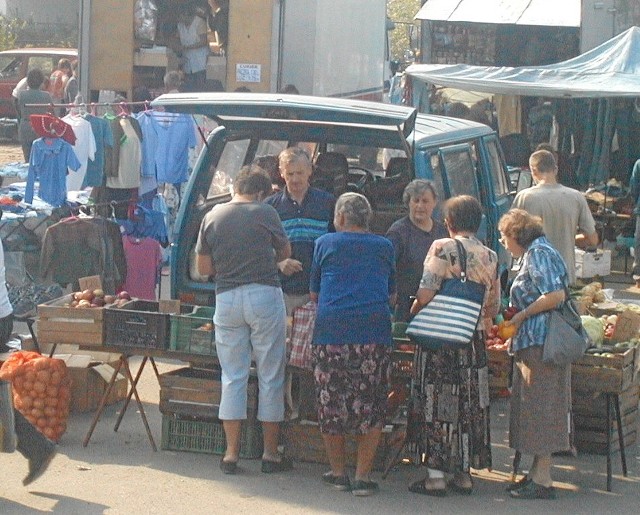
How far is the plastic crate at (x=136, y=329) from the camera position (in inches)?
Answer: 271

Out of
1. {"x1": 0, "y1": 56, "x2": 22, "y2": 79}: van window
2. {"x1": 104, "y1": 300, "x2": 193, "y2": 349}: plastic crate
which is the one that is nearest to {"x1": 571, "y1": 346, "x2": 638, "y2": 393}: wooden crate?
{"x1": 104, "y1": 300, "x2": 193, "y2": 349}: plastic crate

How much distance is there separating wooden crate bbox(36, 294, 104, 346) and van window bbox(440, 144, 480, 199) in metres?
2.50

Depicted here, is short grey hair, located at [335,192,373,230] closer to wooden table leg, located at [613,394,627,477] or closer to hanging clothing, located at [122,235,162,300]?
wooden table leg, located at [613,394,627,477]

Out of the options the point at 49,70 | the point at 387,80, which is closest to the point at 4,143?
the point at 49,70

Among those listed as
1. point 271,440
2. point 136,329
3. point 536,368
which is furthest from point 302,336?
point 536,368

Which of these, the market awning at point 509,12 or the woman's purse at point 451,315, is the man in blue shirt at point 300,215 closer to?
the woman's purse at point 451,315

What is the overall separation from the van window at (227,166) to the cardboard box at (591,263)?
215 inches

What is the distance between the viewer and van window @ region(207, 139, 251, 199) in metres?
8.04

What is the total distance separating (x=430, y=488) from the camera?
6.41m

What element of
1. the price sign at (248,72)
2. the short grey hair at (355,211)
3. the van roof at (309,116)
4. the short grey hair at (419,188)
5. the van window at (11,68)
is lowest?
the short grey hair at (355,211)

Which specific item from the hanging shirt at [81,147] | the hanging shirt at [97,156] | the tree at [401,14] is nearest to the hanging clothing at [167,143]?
the hanging shirt at [97,156]

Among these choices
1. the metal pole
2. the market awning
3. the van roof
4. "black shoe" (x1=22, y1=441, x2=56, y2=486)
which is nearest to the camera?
"black shoe" (x1=22, y1=441, x2=56, y2=486)

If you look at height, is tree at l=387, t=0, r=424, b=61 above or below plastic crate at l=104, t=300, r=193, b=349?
above

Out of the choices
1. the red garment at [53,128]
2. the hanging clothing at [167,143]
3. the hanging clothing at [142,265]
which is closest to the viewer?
the red garment at [53,128]
